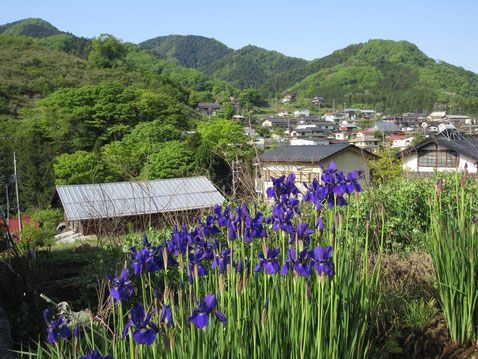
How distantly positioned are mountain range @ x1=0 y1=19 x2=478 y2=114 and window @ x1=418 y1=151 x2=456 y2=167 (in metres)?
69.6

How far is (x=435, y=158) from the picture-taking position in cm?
2019

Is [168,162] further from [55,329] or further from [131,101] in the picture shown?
[55,329]

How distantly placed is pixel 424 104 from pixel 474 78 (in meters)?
44.0

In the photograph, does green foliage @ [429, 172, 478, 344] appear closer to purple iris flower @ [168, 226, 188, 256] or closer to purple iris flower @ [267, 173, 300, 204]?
purple iris flower @ [267, 173, 300, 204]

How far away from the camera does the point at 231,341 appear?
121cm

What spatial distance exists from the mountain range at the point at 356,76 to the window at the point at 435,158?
6963cm

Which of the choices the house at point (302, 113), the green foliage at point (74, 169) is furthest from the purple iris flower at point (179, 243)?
the house at point (302, 113)

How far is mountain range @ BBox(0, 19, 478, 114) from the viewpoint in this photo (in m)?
95.2

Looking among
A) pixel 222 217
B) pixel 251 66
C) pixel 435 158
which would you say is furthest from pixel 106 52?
pixel 251 66

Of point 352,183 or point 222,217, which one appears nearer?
point 352,183

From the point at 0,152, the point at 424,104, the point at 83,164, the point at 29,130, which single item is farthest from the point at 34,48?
the point at 424,104

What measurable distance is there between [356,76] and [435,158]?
4188 inches

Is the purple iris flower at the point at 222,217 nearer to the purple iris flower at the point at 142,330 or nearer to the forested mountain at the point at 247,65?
the purple iris flower at the point at 142,330

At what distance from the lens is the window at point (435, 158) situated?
19.4 m
